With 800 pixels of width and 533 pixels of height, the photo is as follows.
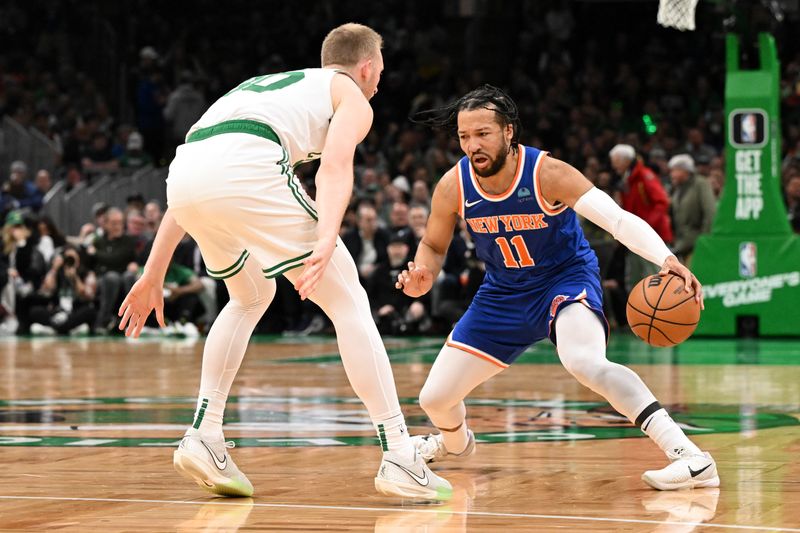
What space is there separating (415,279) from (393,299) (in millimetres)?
9865

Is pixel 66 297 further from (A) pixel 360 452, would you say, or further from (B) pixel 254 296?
(B) pixel 254 296

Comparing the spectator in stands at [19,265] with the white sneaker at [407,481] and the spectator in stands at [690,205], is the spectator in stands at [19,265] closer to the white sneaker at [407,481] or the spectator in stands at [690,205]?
the spectator in stands at [690,205]

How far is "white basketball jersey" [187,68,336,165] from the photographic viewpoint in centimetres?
520

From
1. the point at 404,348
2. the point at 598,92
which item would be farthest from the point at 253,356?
the point at 598,92

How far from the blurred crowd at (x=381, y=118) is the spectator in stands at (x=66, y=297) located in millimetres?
21

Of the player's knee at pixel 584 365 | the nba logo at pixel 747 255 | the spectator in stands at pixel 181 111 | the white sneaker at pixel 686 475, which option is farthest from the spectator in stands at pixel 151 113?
the white sneaker at pixel 686 475

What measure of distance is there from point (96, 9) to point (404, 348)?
1417cm

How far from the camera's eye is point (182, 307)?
52.1 feet

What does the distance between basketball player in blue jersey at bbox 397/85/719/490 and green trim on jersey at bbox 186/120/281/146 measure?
0.89 metres

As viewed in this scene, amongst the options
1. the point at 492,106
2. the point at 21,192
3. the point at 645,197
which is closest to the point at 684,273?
the point at 492,106

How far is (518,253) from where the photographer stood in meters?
5.86

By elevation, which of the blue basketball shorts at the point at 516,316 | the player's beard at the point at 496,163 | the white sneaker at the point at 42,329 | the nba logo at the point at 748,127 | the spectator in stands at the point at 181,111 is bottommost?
the white sneaker at the point at 42,329

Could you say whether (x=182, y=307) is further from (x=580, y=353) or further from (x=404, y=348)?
(x=580, y=353)

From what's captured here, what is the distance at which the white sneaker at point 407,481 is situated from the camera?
4.96 meters
